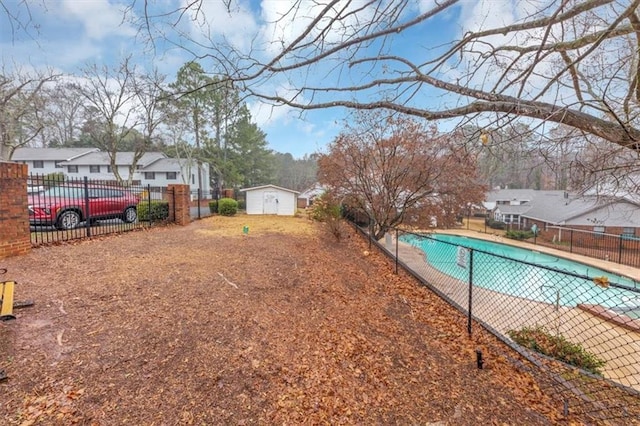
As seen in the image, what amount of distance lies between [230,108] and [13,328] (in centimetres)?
305

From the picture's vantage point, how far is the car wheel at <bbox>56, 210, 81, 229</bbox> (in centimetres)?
766

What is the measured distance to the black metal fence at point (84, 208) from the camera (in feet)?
23.6

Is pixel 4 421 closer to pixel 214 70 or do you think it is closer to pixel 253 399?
pixel 253 399

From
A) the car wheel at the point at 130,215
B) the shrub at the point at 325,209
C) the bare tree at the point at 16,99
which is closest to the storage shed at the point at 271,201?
the shrub at the point at 325,209

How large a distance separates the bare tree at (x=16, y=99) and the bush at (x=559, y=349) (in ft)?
72.4

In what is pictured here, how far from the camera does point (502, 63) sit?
9.51 feet

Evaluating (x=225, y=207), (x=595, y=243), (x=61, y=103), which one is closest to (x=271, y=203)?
(x=225, y=207)

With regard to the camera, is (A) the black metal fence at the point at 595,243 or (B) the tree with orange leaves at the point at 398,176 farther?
(A) the black metal fence at the point at 595,243

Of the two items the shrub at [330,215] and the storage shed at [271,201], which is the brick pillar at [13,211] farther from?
the storage shed at [271,201]

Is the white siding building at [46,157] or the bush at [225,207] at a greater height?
the white siding building at [46,157]

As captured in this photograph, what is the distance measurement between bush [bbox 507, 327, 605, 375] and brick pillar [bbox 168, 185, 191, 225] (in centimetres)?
1104

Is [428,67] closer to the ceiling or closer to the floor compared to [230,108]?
closer to the ceiling

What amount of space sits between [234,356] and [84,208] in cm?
840

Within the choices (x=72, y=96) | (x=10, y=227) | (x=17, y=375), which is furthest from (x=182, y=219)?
(x=72, y=96)
